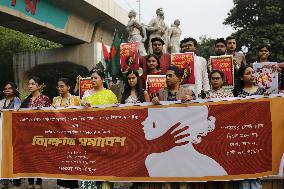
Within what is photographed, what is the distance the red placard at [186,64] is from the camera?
6.28 meters

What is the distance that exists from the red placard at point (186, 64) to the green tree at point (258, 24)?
21.2 m

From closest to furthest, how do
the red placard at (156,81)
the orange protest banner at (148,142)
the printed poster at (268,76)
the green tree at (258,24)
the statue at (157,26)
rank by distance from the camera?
the orange protest banner at (148,142), the red placard at (156,81), the printed poster at (268,76), the statue at (157,26), the green tree at (258,24)

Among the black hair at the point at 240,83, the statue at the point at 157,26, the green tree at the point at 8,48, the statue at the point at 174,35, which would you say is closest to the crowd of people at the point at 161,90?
the black hair at the point at 240,83

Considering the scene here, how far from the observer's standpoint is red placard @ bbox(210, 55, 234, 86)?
649 cm

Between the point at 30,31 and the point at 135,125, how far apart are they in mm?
19520

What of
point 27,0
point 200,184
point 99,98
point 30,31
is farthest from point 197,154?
point 30,31

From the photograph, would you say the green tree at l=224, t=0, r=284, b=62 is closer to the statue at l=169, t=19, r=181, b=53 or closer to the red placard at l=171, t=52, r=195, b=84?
the statue at l=169, t=19, r=181, b=53

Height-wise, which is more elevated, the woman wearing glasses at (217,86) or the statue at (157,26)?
the statue at (157,26)

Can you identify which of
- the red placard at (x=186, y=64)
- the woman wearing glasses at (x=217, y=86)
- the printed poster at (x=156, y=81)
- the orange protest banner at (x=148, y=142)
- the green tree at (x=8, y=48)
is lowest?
the orange protest banner at (x=148, y=142)

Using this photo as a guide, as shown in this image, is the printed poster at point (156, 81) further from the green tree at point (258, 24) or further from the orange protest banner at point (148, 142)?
the green tree at point (258, 24)

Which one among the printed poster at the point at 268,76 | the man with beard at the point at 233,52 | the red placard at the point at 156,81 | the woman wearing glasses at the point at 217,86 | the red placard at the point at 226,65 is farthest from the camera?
the man with beard at the point at 233,52

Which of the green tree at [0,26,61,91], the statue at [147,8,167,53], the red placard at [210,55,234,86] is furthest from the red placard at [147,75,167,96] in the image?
the green tree at [0,26,61,91]

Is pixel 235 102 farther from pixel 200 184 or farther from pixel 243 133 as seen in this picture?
pixel 200 184

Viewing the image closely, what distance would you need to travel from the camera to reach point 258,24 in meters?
31.9
